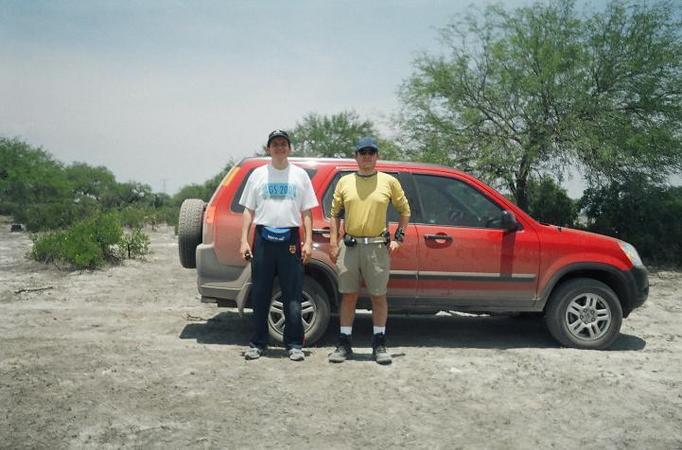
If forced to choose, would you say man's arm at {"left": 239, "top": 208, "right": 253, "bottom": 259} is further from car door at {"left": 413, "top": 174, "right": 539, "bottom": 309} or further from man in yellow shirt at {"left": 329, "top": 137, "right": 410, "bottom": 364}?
car door at {"left": 413, "top": 174, "right": 539, "bottom": 309}

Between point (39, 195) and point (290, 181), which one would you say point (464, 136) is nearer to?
point (290, 181)

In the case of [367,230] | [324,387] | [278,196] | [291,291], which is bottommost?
[324,387]

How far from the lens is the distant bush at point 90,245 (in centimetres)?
1151

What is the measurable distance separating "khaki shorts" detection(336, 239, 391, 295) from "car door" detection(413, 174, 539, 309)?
67cm

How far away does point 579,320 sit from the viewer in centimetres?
607

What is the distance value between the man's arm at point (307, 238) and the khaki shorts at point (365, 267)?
0.29 metres

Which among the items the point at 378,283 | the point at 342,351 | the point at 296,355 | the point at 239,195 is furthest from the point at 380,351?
the point at 239,195

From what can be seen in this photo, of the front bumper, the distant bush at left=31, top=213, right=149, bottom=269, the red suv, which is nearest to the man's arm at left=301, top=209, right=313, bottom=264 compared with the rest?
the red suv

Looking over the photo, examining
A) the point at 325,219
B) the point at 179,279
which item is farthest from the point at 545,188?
the point at 325,219

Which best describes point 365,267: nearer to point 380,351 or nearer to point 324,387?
point 380,351

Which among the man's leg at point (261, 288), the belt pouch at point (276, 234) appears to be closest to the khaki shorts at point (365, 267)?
the belt pouch at point (276, 234)

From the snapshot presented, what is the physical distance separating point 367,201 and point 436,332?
2.38m

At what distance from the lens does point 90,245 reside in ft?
38.1

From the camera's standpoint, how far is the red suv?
583 centimetres
